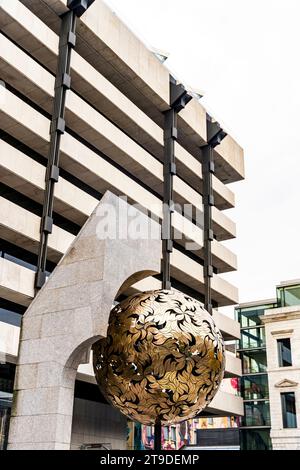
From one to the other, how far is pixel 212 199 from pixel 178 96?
27.2 feet

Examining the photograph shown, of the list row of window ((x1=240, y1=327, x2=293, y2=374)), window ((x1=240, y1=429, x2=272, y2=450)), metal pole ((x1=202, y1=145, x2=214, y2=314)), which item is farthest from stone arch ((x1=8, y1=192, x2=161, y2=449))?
row of window ((x1=240, y1=327, x2=293, y2=374))

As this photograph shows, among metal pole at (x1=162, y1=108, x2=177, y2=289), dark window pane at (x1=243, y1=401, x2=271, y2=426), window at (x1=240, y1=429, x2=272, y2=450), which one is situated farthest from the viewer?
dark window pane at (x1=243, y1=401, x2=271, y2=426)

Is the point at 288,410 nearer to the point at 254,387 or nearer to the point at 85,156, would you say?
the point at 254,387

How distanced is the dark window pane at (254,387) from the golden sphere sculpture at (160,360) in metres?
36.0

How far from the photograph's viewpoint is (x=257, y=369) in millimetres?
42969

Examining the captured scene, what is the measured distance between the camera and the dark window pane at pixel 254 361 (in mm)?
42938

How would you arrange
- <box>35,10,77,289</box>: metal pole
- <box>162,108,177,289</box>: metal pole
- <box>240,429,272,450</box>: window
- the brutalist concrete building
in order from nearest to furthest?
<box>35,10,77,289</box>: metal pole
the brutalist concrete building
<box>162,108,177,289</box>: metal pole
<box>240,429,272,450</box>: window

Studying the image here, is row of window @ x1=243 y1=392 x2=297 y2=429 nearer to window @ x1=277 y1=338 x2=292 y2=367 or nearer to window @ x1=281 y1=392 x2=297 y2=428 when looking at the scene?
window @ x1=281 y1=392 x2=297 y2=428

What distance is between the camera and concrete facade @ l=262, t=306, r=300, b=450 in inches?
1495

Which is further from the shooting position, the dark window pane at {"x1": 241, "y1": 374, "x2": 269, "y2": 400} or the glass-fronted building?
the dark window pane at {"x1": 241, "y1": 374, "x2": 269, "y2": 400}

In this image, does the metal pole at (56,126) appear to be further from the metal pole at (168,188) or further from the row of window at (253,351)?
the row of window at (253,351)

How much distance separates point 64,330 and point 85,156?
2302 cm

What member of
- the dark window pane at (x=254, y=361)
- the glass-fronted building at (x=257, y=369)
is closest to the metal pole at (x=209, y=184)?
the glass-fronted building at (x=257, y=369)
